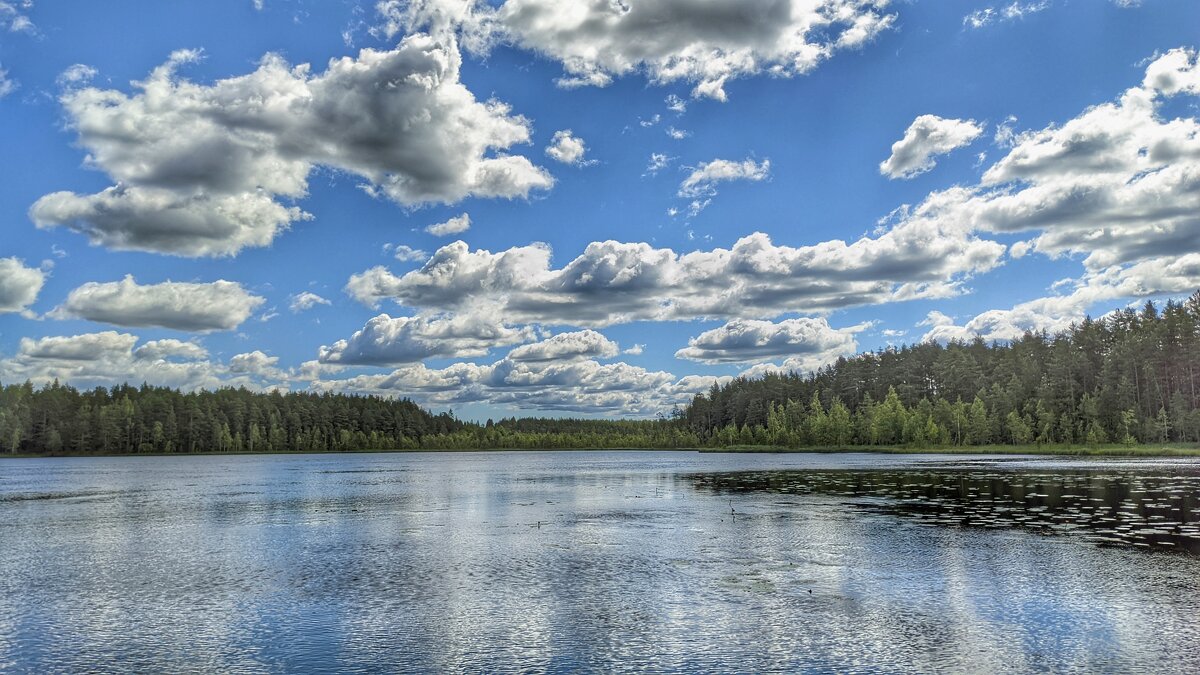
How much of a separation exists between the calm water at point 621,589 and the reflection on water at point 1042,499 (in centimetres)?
36

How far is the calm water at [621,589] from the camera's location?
58.1 feet

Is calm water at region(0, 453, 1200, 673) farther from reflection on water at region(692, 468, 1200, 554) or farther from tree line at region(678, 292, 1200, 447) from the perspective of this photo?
tree line at region(678, 292, 1200, 447)

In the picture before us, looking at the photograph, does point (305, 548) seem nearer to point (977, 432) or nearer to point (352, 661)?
point (352, 661)

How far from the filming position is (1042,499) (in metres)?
52.2

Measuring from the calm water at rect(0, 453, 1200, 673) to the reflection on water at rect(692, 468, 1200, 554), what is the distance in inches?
14.4

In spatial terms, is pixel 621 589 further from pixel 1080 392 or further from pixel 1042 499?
pixel 1080 392

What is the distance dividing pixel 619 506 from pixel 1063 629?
1547 inches

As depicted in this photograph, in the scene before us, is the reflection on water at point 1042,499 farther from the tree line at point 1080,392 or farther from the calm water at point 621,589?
the tree line at point 1080,392

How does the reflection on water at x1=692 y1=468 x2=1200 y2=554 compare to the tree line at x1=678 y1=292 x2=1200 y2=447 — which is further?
the tree line at x1=678 y1=292 x2=1200 y2=447

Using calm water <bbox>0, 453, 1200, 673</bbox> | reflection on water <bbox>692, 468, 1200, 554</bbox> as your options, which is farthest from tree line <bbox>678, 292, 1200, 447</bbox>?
calm water <bbox>0, 453, 1200, 673</bbox>

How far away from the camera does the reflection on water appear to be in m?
36.6

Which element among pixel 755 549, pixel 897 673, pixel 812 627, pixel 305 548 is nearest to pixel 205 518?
pixel 305 548

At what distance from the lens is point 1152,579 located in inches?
976

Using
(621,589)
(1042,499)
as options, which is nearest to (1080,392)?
(1042,499)
